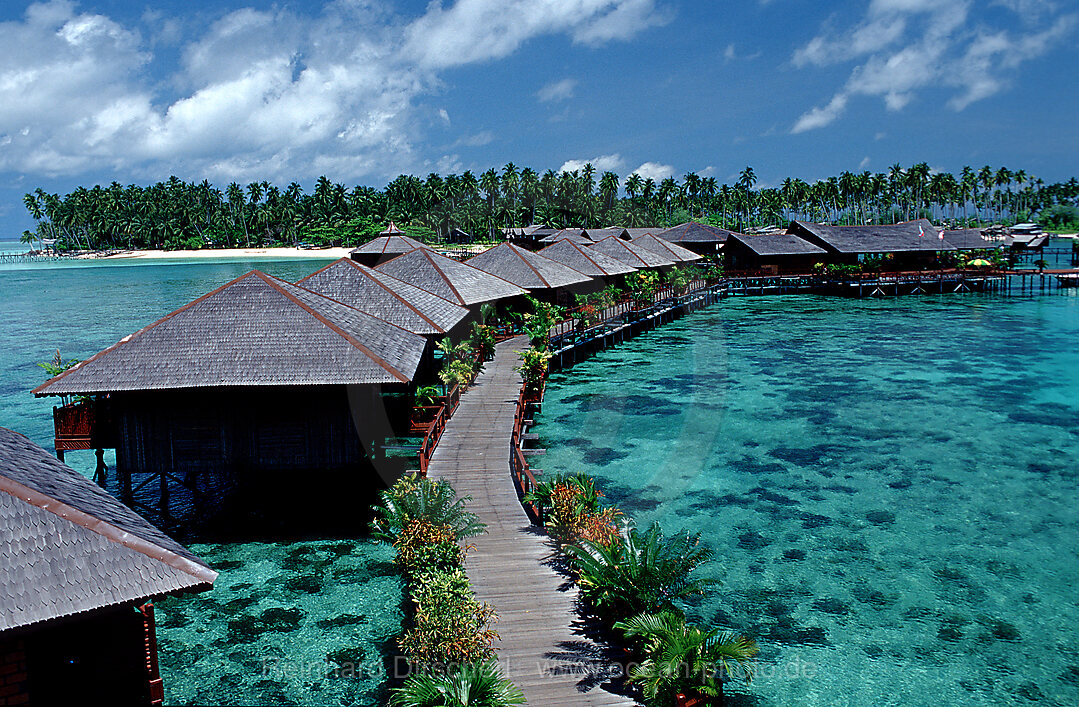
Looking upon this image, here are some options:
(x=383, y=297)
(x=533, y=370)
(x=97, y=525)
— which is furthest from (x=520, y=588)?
(x=383, y=297)

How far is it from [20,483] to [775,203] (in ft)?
Answer: 523

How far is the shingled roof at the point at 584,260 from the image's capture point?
44344 millimetres

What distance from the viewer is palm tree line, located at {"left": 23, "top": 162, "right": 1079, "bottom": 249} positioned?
412 ft

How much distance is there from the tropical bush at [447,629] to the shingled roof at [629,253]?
42466 millimetres

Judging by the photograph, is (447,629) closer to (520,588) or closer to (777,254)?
(520,588)

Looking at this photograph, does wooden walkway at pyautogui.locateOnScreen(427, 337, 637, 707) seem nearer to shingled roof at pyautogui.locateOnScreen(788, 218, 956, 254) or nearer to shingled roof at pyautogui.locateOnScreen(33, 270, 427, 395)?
shingled roof at pyautogui.locateOnScreen(33, 270, 427, 395)

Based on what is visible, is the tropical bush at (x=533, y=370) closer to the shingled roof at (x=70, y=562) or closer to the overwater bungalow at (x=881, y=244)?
the shingled roof at (x=70, y=562)

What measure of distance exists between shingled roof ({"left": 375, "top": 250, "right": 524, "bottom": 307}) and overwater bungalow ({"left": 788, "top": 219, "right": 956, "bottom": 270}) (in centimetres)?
4641

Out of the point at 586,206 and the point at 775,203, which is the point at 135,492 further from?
the point at 775,203

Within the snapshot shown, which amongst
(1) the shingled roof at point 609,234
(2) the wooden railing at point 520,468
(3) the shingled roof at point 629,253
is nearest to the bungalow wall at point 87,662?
(2) the wooden railing at point 520,468

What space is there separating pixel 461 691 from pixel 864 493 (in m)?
15.2

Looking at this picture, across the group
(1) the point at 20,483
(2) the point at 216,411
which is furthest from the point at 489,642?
(2) the point at 216,411

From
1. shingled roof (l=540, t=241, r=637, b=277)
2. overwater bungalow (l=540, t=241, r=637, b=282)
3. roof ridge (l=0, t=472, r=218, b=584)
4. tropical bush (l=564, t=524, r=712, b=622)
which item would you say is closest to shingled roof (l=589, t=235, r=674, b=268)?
overwater bungalow (l=540, t=241, r=637, b=282)

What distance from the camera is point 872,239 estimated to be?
70.8 meters
